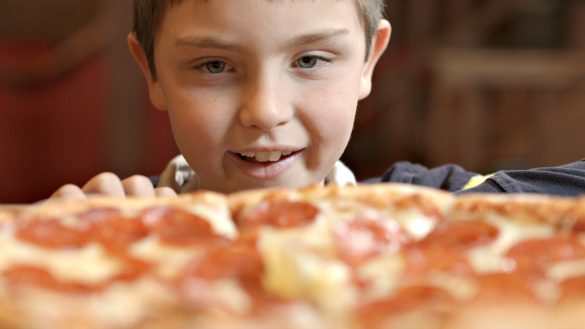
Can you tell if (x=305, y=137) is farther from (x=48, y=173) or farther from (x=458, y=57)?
(x=48, y=173)

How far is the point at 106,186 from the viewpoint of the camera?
3.33 feet

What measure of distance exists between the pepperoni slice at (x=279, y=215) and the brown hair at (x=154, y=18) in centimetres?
62

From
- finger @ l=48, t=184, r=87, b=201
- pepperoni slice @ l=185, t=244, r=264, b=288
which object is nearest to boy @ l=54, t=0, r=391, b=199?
finger @ l=48, t=184, r=87, b=201

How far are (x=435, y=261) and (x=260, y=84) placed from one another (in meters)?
0.63

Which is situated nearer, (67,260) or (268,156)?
(67,260)

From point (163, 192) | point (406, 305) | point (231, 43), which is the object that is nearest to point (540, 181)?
point (231, 43)

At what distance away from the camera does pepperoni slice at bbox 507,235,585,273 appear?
0.71 m

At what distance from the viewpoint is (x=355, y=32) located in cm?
138

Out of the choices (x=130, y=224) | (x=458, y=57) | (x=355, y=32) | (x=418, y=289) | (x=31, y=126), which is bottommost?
(x=418, y=289)

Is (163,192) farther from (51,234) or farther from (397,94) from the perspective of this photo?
(397,94)

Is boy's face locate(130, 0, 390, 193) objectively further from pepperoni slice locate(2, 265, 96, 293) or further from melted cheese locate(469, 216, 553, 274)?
pepperoni slice locate(2, 265, 96, 293)

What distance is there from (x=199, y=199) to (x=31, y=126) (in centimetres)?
717

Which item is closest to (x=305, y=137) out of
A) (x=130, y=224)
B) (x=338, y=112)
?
(x=338, y=112)

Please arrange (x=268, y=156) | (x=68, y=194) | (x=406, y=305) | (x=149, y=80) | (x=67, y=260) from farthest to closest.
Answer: (x=149, y=80), (x=268, y=156), (x=68, y=194), (x=67, y=260), (x=406, y=305)
